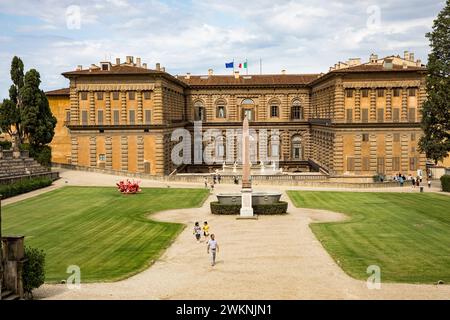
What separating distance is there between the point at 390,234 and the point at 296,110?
211ft

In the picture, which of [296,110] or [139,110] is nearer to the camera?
[139,110]

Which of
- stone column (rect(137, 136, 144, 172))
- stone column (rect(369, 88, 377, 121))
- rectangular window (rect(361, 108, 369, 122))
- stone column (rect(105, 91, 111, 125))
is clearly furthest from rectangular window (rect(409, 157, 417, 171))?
stone column (rect(105, 91, 111, 125))

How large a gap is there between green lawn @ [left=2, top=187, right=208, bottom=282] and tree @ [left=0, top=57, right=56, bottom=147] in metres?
13.7

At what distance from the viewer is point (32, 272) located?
2314 centimetres

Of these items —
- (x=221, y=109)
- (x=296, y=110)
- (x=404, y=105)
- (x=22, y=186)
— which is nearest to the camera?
(x=22, y=186)

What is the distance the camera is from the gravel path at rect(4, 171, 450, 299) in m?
23.7

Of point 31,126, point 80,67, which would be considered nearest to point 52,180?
point 31,126

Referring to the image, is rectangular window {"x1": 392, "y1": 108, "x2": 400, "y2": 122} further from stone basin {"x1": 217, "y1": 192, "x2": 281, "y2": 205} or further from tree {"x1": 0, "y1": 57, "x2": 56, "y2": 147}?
tree {"x1": 0, "y1": 57, "x2": 56, "y2": 147}

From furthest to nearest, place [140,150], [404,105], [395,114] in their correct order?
[140,150], [395,114], [404,105]

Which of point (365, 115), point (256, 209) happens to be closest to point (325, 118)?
point (365, 115)

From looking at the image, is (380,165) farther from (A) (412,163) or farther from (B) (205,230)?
(B) (205,230)

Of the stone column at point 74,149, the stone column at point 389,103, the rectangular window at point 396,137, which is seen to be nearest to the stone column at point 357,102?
the stone column at point 389,103

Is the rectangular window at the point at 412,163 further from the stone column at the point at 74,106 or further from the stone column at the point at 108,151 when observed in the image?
the stone column at the point at 74,106

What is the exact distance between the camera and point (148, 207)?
49.4 meters
